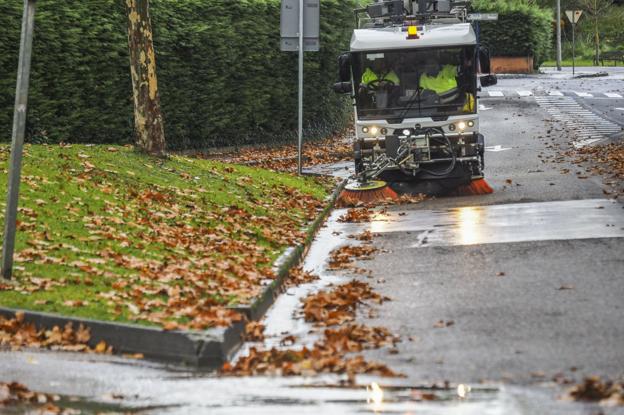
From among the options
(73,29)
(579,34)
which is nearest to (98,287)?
(73,29)

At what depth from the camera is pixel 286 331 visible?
1006 cm

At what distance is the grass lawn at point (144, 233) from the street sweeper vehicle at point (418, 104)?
1.36 meters

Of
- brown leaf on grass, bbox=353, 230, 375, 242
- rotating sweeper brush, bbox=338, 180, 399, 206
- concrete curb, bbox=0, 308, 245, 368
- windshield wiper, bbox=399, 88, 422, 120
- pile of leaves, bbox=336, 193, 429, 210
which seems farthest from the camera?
windshield wiper, bbox=399, 88, 422, 120

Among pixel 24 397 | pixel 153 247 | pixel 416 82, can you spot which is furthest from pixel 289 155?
pixel 24 397

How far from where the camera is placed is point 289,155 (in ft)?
97.6

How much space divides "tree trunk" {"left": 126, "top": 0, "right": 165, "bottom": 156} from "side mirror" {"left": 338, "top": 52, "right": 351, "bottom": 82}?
9.83ft

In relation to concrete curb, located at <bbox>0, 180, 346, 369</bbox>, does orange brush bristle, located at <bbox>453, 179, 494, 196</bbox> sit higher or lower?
lower

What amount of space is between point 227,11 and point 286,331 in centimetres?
2080

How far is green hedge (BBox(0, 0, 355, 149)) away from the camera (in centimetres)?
2470

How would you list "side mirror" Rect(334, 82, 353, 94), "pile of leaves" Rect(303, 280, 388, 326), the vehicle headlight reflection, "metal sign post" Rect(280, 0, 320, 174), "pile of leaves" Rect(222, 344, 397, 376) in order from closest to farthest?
1. "pile of leaves" Rect(222, 344, 397, 376)
2. "pile of leaves" Rect(303, 280, 388, 326)
3. the vehicle headlight reflection
4. "side mirror" Rect(334, 82, 353, 94)
5. "metal sign post" Rect(280, 0, 320, 174)

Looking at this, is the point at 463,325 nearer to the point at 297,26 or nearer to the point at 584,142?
the point at 297,26

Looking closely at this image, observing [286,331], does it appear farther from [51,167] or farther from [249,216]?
[51,167]

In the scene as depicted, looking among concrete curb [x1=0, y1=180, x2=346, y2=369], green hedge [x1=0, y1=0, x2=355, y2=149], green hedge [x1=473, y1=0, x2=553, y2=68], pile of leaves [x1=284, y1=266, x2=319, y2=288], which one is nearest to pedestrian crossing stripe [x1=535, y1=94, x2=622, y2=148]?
green hedge [x1=0, y1=0, x2=355, y2=149]

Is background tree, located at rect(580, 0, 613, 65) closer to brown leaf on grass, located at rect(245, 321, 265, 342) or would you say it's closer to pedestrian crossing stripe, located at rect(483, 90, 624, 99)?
pedestrian crossing stripe, located at rect(483, 90, 624, 99)
